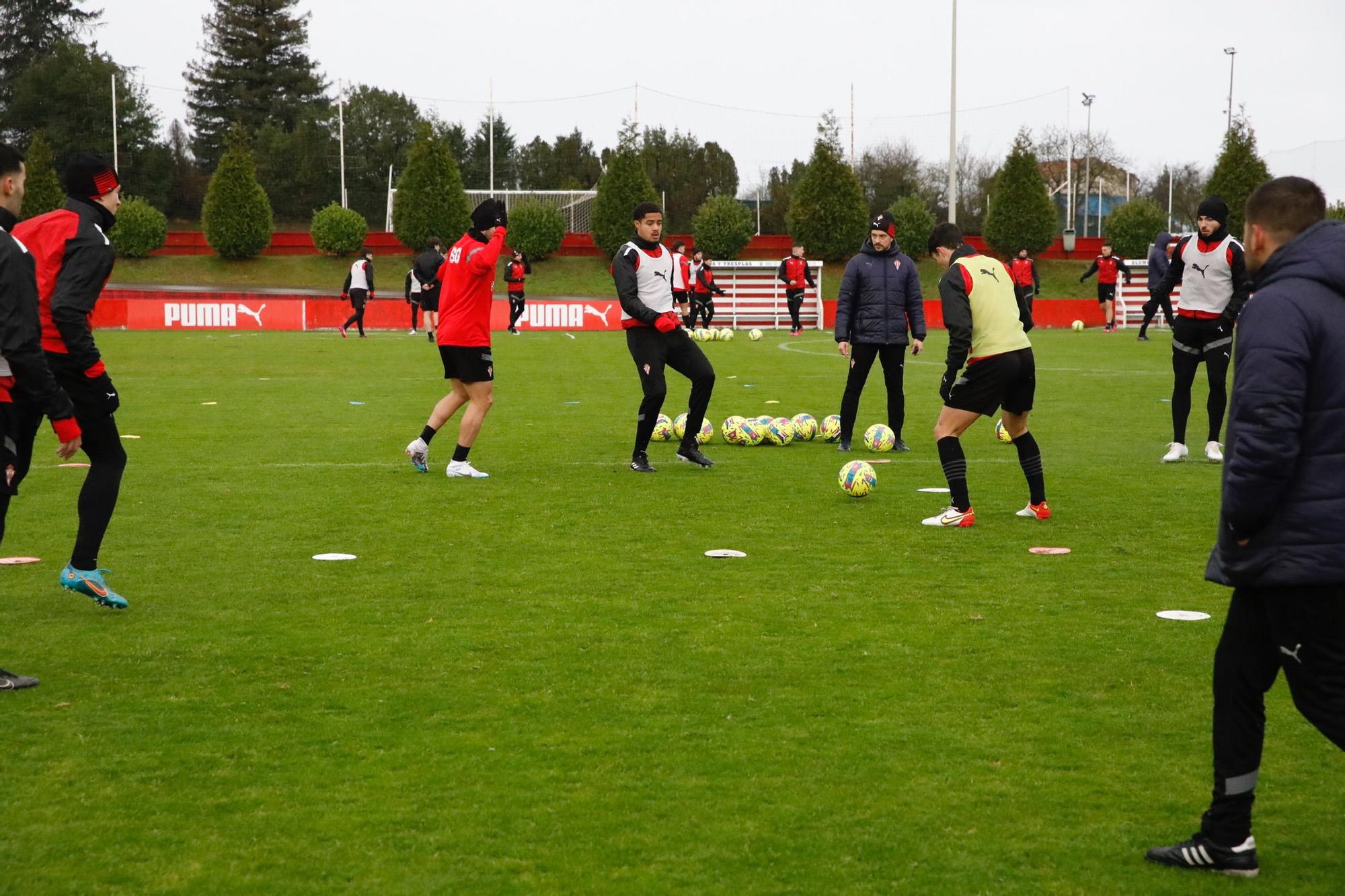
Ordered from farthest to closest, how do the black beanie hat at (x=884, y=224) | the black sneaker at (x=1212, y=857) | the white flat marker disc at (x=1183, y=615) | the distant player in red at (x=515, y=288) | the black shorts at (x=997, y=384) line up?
the distant player in red at (x=515, y=288) < the black beanie hat at (x=884, y=224) < the black shorts at (x=997, y=384) < the white flat marker disc at (x=1183, y=615) < the black sneaker at (x=1212, y=857)

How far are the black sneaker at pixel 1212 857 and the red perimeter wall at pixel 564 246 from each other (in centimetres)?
5306

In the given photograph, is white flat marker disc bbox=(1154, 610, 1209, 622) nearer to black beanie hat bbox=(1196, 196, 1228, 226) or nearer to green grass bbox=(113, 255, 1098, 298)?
black beanie hat bbox=(1196, 196, 1228, 226)

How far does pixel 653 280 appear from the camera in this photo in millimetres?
11477

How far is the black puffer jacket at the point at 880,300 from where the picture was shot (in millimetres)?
12750

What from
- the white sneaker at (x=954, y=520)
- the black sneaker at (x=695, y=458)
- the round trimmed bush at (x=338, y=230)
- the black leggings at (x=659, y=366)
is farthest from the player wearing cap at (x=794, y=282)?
the white sneaker at (x=954, y=520)

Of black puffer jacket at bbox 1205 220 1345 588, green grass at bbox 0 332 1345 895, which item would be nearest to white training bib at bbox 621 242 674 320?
green grass at bbox 0 332 1345 895

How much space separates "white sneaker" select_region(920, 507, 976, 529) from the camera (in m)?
9.02

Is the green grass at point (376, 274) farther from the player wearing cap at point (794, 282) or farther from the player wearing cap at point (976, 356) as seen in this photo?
the player wearing cap at point (976, 356)

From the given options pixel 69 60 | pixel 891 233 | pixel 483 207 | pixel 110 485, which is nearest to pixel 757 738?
pixel 110 485

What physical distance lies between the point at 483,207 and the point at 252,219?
47.9 meters

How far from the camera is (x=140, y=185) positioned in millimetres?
64062

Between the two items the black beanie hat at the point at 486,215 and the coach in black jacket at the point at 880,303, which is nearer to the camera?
the black beanie hat at the point at 486,215

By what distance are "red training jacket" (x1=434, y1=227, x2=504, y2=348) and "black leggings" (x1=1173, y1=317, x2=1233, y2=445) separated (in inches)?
229

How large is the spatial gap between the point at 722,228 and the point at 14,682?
Answer: 162 ft
